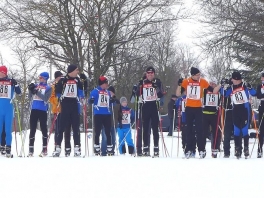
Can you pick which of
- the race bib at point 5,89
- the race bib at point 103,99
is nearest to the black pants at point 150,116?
the race bib at point 103,99

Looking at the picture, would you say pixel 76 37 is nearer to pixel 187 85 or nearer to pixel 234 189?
pixel 187 85

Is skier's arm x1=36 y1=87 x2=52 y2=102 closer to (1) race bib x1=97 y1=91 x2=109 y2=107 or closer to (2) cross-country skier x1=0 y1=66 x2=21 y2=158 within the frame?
(2) cross-country skier x1=0 y1=66 x2=21 y2=158

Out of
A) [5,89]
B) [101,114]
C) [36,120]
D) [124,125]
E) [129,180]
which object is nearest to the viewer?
[129,180]

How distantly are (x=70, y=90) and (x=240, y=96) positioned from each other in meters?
3.47

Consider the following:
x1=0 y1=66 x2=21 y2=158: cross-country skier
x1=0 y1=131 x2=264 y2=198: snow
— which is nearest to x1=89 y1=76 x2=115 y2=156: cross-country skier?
x1=0 y1=66 x2=21 y2=158: cross-country skier

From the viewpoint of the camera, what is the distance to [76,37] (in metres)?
26.2

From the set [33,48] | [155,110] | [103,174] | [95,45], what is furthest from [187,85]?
→ [33,48]

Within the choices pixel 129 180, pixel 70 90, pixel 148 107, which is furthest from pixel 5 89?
pixel 129 180

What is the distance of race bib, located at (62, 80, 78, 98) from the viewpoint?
33.0 feet

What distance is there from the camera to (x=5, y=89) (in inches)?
404

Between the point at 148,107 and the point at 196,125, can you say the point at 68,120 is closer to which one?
the point at 148,107

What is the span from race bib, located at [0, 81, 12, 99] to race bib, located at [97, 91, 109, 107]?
2.02 m

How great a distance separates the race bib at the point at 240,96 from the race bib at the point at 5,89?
4.65 m

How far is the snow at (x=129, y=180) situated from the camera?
5227mm
